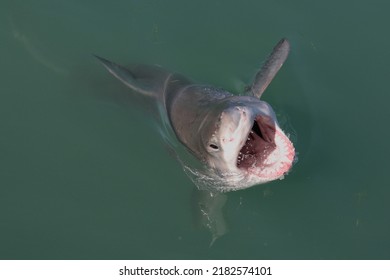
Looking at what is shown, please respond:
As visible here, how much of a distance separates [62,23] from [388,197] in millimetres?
3981

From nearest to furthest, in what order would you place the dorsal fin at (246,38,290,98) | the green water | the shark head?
the shark head < the green water < the dorsal fin at (246,38,290,98)

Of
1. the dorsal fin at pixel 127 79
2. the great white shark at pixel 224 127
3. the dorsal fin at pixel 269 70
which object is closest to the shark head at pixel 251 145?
the great white shark at pixel 224 127

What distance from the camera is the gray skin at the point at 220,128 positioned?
430 cm

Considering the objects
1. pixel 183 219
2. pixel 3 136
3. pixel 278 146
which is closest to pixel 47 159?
pixel 3 136

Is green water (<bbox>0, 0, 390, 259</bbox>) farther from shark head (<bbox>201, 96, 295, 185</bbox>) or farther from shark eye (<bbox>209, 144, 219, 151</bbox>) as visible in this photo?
shark eye (<bbox>209, 144, 219, 151</bbox>)

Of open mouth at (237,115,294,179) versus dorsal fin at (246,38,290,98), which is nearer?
open mouth at (237,115,294,179)

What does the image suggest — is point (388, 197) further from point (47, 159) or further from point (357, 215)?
point (47, 159)

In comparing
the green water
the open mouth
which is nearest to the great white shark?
the open mouth

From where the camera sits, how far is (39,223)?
5668 mm

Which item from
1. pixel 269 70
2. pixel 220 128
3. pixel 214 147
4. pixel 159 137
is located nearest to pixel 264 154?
pixel 214 147

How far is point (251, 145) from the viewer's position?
4566 millimetres

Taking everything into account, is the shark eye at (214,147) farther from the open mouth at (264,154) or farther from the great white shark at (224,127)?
the open mouth at (264,154)

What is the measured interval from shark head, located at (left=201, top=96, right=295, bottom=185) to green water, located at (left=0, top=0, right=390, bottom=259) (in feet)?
3.66

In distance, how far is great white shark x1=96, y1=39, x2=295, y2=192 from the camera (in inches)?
169
